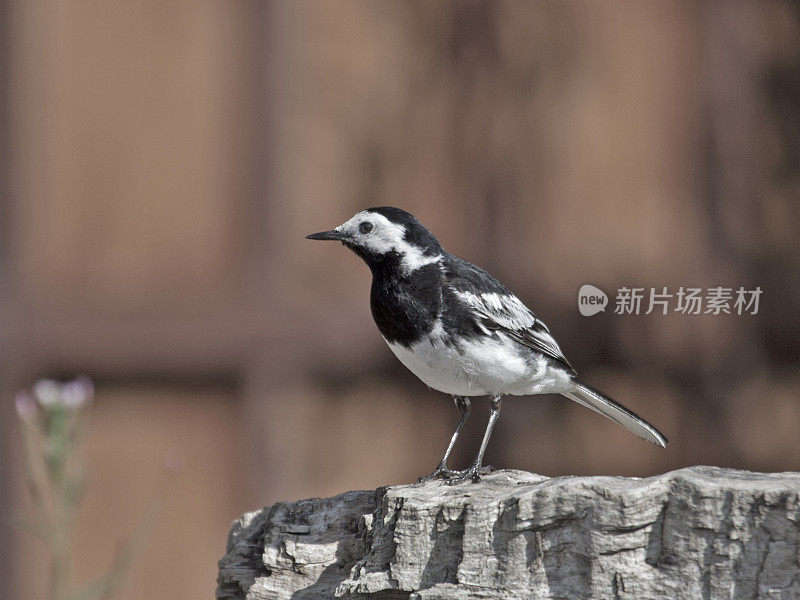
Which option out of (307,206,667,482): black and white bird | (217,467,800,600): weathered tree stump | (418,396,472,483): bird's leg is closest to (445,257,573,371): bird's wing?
(307,206,667,482): black and white bird

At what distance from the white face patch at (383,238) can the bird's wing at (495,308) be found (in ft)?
0.45

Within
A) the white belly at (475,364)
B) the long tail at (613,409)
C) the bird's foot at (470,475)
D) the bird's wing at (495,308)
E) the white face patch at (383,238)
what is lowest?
the bird's foot at (470,475)

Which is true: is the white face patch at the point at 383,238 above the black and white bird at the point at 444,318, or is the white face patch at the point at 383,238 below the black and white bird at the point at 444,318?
above

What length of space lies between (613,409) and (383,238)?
1309mm

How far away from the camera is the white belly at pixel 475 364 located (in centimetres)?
376

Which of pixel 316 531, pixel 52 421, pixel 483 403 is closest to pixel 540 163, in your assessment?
pixel 483 403

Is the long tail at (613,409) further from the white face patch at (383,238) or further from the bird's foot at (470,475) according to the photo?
the white face patch at (383,238)

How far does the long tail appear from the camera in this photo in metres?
4.29

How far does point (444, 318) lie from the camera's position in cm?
377

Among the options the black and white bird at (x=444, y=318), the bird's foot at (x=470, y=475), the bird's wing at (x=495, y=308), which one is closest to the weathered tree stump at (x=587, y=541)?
the bird's foot at (x=470, y=475)

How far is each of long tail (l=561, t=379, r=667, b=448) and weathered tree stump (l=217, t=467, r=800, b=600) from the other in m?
1.17

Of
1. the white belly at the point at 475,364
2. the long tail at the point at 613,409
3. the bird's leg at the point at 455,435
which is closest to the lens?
the white belly at the point at 475,364

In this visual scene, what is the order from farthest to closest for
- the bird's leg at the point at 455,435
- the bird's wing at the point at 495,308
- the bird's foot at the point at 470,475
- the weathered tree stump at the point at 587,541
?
1. the bird's leg at the point at 455,435
2. the bird's wing at the point at 495,308
3. the bird's foot at the point at 470,475
4. the weathered tree stump at the point at 587,541

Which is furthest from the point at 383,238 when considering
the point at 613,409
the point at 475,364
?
the point at 613,409
